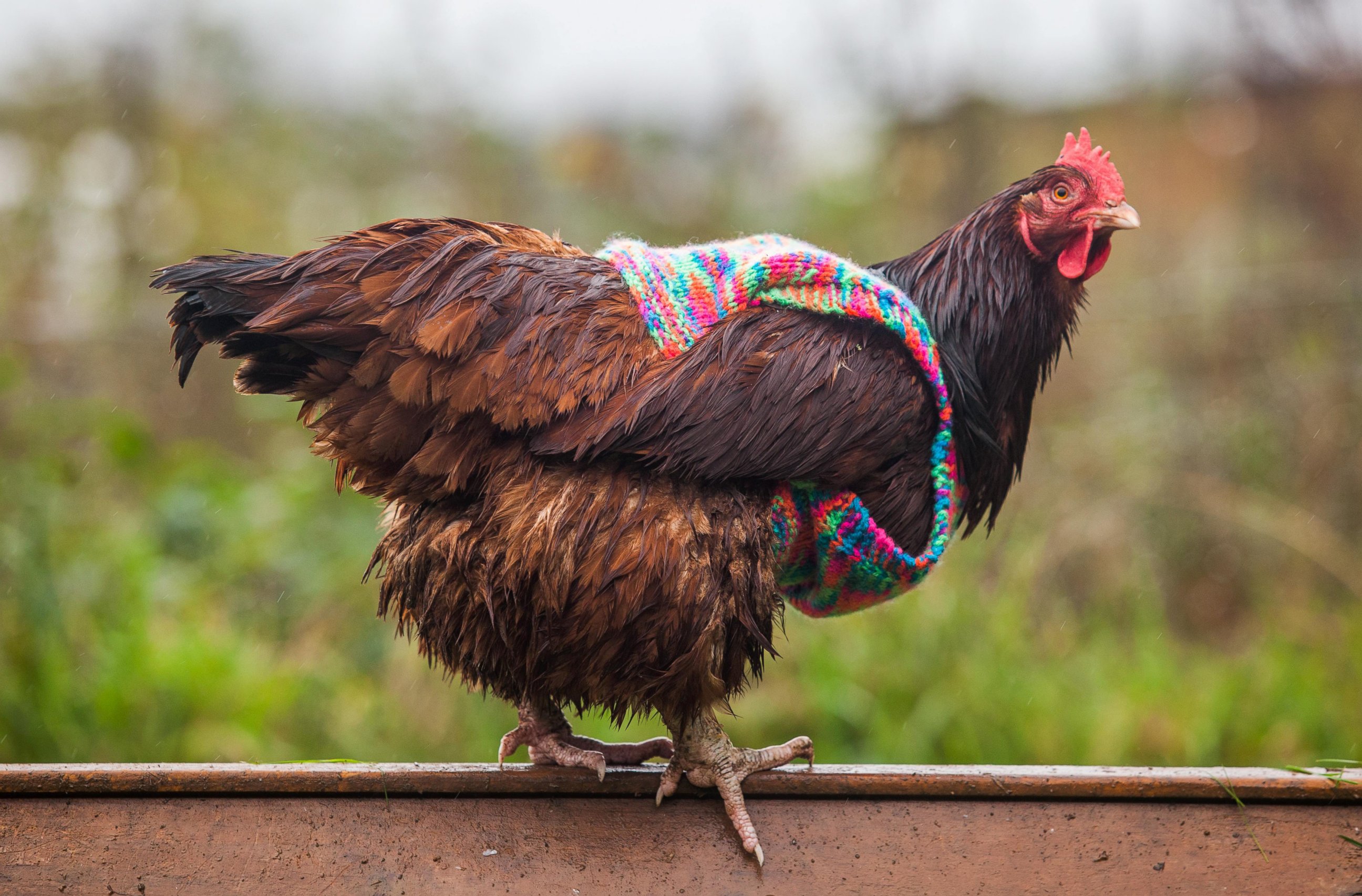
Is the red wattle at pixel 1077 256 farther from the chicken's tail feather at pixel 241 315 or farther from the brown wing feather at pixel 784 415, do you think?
the chicken's tail feather at pixel 241 315

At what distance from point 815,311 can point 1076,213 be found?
0.59m

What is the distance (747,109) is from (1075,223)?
4.52 meters

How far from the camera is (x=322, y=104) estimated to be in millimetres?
6328

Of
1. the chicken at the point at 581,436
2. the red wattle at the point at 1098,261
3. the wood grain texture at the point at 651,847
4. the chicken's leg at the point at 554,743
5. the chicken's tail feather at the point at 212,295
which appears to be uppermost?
the red wattle at the point at 1098,261

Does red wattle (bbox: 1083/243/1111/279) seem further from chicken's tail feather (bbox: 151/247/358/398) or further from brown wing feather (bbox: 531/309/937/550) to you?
chicken's tail feather (bbox: 151/247/358/398)

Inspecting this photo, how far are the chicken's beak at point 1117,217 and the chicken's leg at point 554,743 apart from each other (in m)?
1.40

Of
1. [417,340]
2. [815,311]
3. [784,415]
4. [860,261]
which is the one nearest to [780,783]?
[784,415]

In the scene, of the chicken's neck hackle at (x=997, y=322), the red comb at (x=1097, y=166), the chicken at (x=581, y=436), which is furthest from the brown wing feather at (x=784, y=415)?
the red comb at (x=1097, y=166)

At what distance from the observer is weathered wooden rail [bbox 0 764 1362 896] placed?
6.05 ft

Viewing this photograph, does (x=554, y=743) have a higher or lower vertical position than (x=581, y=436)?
lower

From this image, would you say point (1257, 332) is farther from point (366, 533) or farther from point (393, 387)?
point (393, 387)

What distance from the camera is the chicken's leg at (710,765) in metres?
1.90

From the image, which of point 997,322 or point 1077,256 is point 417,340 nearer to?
point 997,322

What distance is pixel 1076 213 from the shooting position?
6.52 feet
